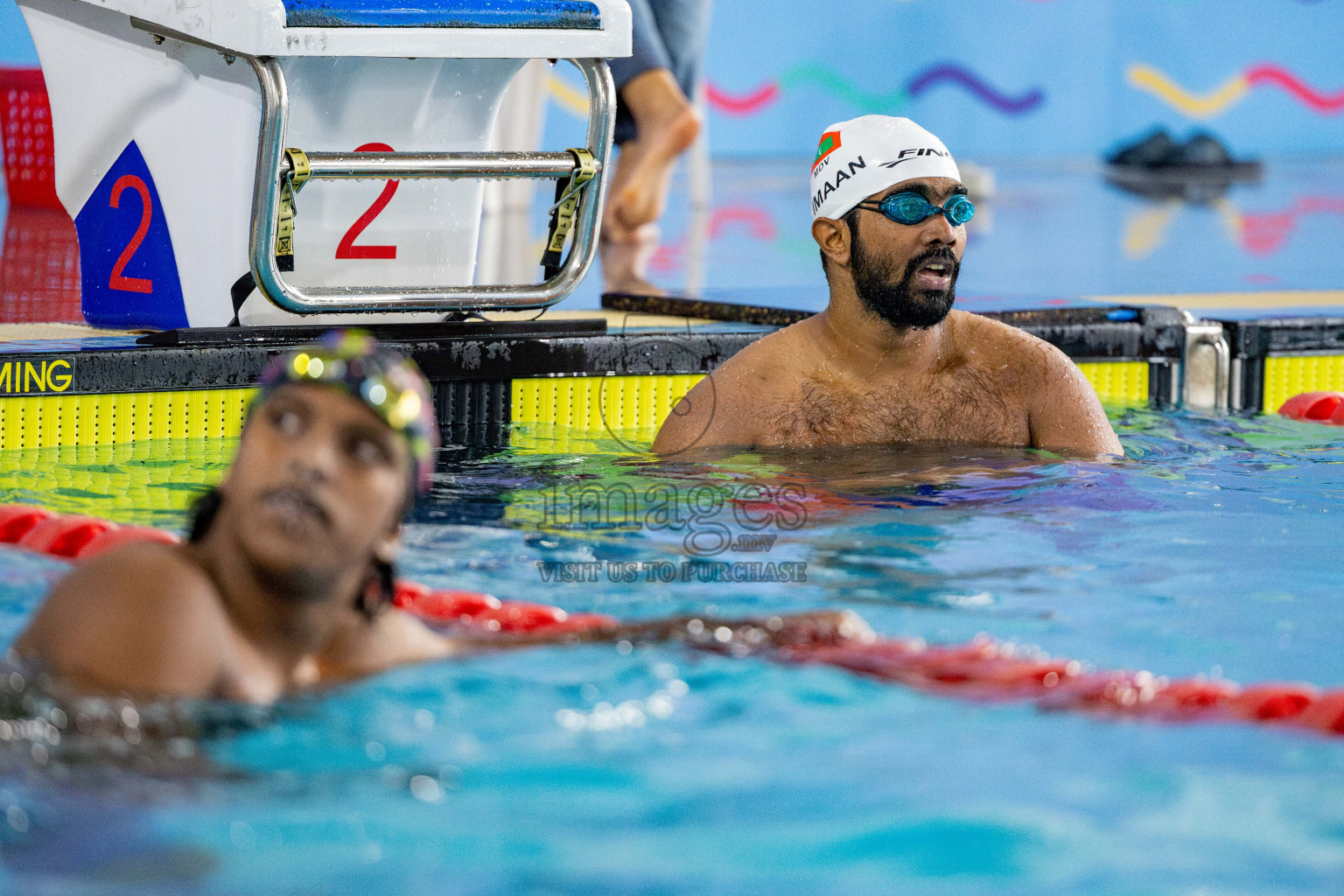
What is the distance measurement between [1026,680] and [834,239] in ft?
6.87

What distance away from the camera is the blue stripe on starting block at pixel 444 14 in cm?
430

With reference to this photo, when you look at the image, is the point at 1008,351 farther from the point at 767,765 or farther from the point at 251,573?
the point at 251,573

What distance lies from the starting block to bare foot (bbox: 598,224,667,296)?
139 centimetres

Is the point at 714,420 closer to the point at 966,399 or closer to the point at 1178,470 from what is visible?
the point at 966,399

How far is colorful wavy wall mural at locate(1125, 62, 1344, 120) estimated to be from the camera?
19984 mm

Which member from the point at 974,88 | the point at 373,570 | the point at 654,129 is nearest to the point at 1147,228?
the point at 654,129

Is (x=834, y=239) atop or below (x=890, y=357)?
atop

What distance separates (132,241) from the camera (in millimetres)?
4828

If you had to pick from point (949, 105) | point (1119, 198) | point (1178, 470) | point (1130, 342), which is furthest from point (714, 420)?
point (949, 105)

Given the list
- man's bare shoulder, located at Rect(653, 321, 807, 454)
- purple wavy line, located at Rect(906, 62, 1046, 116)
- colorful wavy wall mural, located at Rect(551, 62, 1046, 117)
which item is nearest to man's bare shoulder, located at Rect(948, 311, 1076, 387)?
man's bare shoulder, located at Rect(653, 321, 807, 454)

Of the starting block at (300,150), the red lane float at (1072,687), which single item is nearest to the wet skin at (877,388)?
the starting block at (300,150)

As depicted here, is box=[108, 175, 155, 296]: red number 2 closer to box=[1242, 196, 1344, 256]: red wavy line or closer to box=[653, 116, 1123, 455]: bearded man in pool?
box=[653, 116, 1123, 455]: bearded man in pool

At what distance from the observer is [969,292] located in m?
6.59

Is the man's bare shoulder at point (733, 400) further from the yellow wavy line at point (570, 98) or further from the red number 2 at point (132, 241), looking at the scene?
the yellow wavy line at point (570, 98)
